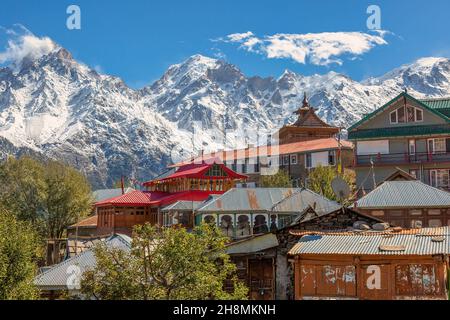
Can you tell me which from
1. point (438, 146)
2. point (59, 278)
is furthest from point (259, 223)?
point (59, 278)

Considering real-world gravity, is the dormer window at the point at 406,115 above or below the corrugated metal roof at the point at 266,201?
above

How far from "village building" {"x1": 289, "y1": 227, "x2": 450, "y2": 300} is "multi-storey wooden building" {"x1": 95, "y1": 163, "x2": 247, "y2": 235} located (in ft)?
127

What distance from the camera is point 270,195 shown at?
62312 millimetres

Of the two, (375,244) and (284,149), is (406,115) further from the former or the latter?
(375,244)

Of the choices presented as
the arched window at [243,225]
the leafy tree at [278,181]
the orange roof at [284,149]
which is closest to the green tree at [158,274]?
the arched window at [243,225]

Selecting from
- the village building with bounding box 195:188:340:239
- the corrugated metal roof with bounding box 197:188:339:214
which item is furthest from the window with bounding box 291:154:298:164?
the village building with bounding box 195:188:340:239

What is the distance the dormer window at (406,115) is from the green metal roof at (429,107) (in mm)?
851

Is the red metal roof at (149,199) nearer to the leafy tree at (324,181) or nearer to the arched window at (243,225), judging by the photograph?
the leafy tree at (324,181)

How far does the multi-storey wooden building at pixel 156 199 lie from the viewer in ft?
237

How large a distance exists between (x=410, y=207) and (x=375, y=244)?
16106mm

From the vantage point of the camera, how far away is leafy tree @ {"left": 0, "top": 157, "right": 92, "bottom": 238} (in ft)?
238
